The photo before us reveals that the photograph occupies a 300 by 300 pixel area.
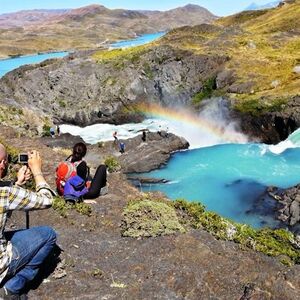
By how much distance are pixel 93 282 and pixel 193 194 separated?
29.1 meters

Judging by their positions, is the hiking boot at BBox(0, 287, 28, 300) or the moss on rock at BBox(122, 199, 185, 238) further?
the moss on rock at BBox(122, 199, 185, 238)

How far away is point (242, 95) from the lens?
59594 mm

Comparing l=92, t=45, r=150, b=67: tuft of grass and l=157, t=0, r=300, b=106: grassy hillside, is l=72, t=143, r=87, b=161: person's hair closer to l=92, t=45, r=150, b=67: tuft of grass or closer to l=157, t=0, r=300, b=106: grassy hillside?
l=157, t=0, r=300, b=106: grassy hillside

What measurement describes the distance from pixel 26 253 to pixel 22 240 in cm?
26

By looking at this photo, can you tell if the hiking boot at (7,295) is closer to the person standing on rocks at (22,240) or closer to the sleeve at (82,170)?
the person standing on rocks at (22,240)

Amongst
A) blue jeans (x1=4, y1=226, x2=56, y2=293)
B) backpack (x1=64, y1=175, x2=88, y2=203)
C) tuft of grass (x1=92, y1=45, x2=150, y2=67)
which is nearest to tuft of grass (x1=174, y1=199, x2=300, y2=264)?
backpack (x1=64, y1=175, x2=88, y2=203)

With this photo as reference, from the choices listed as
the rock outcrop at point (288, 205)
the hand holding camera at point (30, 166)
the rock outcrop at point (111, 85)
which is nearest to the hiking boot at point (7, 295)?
the hand holding camera at point (30, 166)

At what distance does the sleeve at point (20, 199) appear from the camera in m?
8.02

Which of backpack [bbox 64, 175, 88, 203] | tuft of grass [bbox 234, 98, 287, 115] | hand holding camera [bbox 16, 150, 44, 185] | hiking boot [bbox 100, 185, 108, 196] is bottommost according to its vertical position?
tuft of grass [bbox 234, 98, 287, 115]

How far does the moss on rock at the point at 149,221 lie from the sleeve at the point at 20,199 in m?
Answer: 5.85

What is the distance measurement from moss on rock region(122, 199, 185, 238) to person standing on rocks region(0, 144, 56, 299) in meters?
4.94

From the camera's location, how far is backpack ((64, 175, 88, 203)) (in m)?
15.0

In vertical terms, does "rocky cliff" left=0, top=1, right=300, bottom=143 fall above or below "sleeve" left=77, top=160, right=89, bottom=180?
below

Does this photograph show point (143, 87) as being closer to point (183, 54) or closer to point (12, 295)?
point (183, 54)
